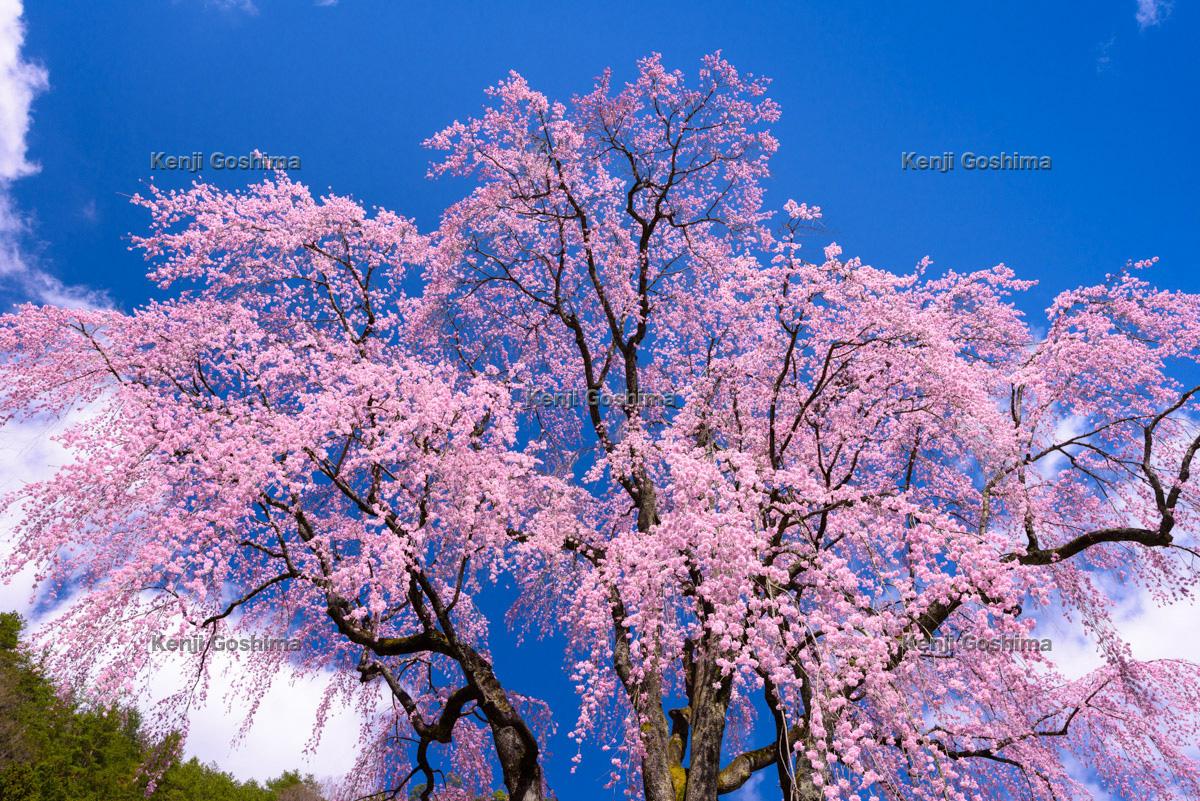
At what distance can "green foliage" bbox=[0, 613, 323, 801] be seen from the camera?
18406 millimetres

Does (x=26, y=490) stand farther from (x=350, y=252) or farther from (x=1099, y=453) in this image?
(x=1099, y=453)

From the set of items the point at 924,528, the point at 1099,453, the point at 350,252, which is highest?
the point at 350,252

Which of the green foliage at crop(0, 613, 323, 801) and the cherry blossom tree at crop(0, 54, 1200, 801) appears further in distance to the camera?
the green foliage at crop(0, 613, 323, 801)

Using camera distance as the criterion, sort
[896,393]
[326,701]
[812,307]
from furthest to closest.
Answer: [326,701]
[896,393]
[812,307]

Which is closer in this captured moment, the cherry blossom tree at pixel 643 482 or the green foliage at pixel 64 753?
the cherry blossom tree at pixel 643 482

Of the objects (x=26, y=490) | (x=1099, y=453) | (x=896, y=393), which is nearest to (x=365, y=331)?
(x=26, y=490)

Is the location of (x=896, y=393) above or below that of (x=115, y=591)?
above

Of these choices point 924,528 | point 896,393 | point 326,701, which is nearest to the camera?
point 924,528

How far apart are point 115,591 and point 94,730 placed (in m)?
23.0

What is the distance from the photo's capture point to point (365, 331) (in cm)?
1299

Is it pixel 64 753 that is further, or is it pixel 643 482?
pixel 64 753

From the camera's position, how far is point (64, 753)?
74.5 ft

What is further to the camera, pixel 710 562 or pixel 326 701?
pixel 326 701

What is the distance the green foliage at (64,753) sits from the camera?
60.4 ft
